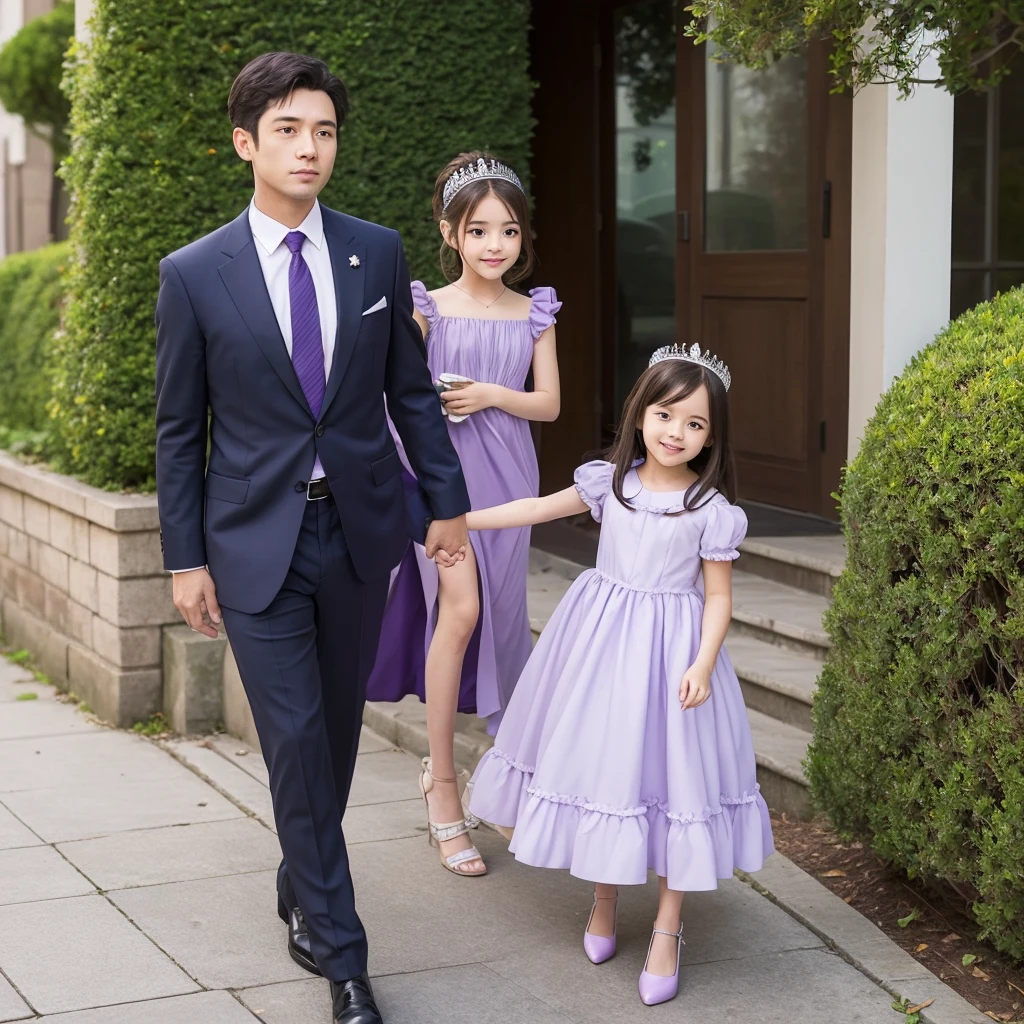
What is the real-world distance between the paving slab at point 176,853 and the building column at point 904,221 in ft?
8.94

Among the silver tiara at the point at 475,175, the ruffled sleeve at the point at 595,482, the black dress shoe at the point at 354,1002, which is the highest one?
the silver tiara at the point at 475,175

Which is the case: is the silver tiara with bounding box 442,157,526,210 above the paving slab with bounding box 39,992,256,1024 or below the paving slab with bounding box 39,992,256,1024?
above

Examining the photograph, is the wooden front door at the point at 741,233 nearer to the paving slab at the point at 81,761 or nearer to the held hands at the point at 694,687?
the paving slab at the point at 81,761

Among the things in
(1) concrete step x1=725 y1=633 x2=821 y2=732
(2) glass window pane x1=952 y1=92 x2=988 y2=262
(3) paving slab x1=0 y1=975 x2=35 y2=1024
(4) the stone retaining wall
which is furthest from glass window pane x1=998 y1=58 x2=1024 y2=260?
(3) paving slab x1=0 y1=975 x2=35 y2=1024

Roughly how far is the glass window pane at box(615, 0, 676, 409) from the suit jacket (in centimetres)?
483

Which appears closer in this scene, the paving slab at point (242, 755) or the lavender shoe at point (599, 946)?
the lavender shoe at point (599, 946)

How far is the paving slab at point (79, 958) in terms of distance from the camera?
357 cm

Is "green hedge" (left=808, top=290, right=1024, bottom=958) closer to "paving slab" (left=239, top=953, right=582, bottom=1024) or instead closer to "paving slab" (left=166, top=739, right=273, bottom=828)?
"paving slab" (left=239, top=953, right=582, bottom=1024)

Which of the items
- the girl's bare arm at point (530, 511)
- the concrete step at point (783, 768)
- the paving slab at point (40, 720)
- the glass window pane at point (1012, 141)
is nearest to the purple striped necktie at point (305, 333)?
the girl's bare arm at point (530, 511)

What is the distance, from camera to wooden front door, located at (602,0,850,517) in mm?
6883

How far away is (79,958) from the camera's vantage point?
149 inches

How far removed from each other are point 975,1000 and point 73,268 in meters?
→ 4.75

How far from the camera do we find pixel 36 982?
3.63 metres

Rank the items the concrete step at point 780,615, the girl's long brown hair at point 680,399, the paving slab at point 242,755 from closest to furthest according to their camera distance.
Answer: the girl's long brown hair at point 680,399
the concrete step at point 780,615
the paving slab at point 242,755
